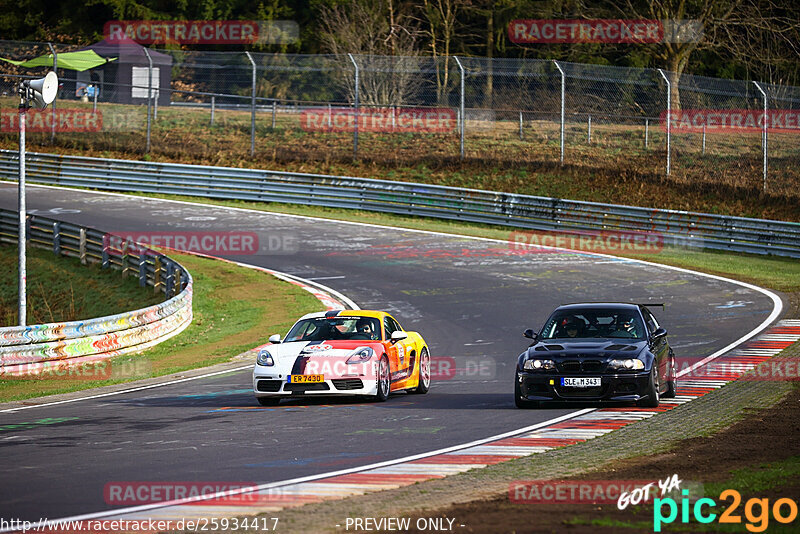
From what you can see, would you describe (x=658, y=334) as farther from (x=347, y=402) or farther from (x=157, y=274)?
(x=157, y=274)

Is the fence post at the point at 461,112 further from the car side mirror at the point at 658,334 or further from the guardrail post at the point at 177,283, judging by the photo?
the car side mirror at the point at 658,334

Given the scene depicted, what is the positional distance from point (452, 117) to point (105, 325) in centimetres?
2461

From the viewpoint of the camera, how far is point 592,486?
26.7 feet

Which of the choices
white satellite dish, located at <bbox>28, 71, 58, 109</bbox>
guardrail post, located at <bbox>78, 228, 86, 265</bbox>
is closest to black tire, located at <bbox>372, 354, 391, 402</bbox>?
white satellite dish, located at <bbox>28, 71, 58, 109</bbox>

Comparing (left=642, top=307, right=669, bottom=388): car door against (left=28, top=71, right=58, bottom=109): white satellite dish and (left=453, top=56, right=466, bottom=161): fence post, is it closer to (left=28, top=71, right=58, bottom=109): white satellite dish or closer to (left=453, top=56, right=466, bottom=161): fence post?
(left=28, top=71, right=58, bottom=109): white satellite dish

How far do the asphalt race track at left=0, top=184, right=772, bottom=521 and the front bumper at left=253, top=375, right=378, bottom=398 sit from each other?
0.23 meters

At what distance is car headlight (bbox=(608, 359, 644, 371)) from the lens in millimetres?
12727

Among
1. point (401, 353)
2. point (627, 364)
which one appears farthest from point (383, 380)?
point (627, 364)

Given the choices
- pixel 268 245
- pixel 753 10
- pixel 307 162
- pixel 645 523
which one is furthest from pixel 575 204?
pixel 645 523

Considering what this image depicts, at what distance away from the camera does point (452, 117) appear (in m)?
41.8

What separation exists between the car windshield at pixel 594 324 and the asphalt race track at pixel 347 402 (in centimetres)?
119

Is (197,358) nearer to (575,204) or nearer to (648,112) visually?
(575,204)

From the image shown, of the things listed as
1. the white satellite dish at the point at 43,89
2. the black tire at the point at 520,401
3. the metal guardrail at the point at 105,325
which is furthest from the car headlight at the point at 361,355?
the white satellite dish at the point at 43,89

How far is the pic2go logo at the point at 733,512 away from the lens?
675cm
